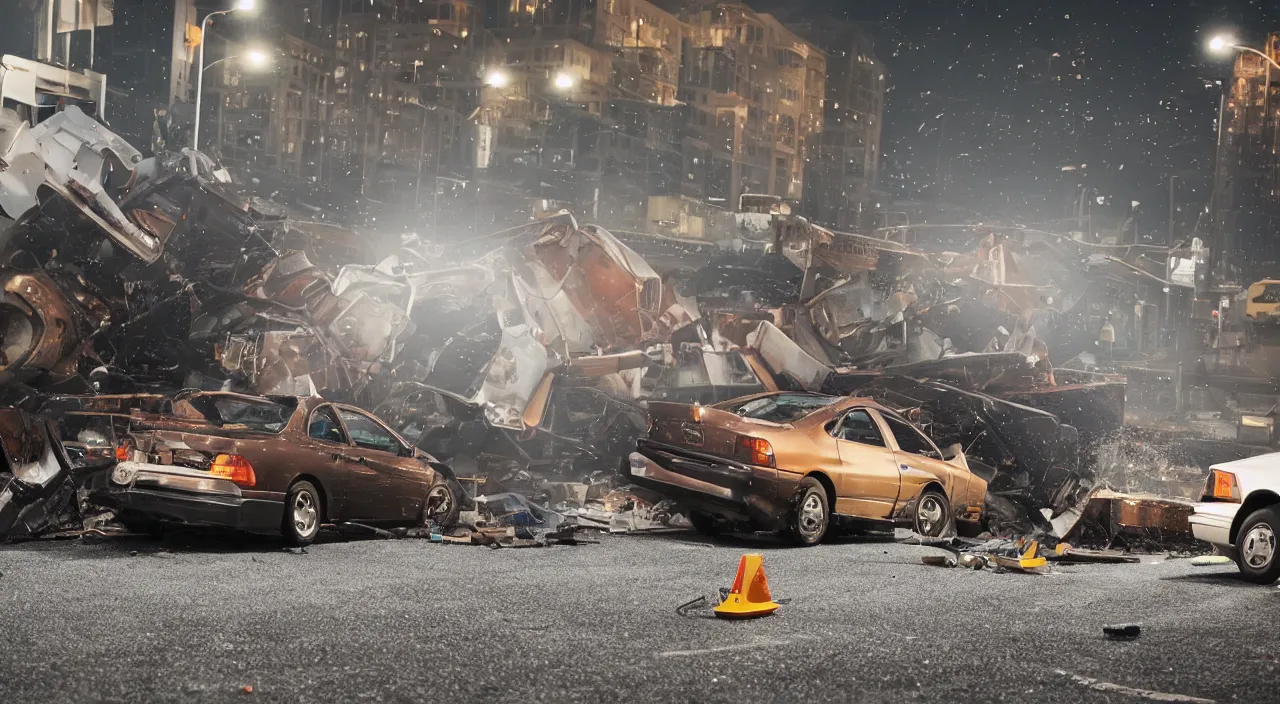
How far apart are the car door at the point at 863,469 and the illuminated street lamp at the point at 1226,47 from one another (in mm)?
9903

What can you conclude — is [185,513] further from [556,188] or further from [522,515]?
[556,188]

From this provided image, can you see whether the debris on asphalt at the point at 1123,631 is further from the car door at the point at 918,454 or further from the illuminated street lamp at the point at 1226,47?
the illuminated street lamp at the point at 1226,47

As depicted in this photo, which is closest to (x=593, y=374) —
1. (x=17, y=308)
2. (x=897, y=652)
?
(x=17, y=308)

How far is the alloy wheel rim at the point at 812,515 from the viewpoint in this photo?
32.5ft

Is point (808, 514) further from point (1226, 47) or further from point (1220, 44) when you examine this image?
point (1226, 47)

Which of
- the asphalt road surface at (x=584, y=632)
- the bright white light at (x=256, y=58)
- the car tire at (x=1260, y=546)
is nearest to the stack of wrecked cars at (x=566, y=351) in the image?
the asphalt road surface at (x=584, y=632)

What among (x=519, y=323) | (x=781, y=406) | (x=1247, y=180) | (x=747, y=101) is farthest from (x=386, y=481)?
(x=1247, y=180)

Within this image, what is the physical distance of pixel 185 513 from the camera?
830cm

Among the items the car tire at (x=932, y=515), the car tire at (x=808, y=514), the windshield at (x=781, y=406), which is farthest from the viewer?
the car tire at (x=932, y=515)

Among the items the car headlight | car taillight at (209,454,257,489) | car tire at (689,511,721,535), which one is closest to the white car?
car tire at (689,511,721,535)

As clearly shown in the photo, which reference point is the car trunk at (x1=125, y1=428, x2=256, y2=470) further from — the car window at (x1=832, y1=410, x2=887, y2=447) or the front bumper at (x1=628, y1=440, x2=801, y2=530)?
the car window at (x1=832, y1=410, x2=887, y2=447)

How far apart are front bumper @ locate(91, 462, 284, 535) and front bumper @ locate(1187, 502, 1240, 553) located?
6796 millimetres

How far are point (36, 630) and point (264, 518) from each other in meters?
3.63

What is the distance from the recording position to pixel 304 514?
905cm
